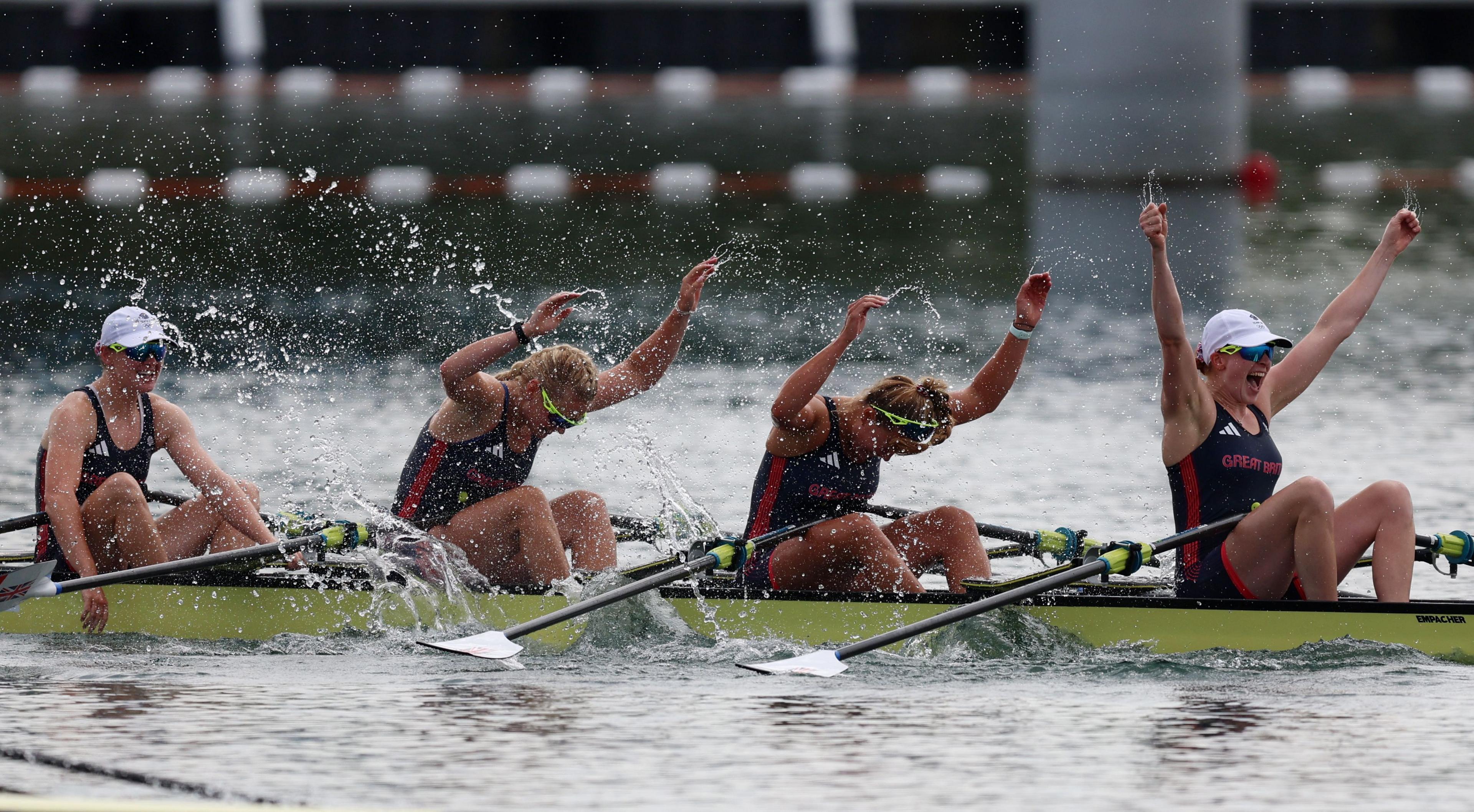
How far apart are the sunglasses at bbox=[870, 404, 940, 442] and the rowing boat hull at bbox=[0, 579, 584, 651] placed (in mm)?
1461

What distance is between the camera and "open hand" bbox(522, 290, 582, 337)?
27.3ft

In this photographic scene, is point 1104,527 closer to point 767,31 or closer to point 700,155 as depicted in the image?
point 700,155

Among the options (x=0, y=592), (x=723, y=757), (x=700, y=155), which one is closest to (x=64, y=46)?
(x=700, y=155)

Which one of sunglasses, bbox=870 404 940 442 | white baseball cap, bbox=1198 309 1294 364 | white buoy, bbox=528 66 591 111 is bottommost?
sunglasses, bbox=870 404 940 442

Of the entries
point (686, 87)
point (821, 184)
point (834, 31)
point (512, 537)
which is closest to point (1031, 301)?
point (512, 537)

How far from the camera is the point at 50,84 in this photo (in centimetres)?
3653

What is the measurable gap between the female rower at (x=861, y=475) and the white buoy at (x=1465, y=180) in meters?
18.6

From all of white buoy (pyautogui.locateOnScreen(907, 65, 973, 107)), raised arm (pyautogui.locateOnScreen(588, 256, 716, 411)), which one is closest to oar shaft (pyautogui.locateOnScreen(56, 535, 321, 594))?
raised arm (pyautogui.locateOnScreen(588, 256, 716, 411))

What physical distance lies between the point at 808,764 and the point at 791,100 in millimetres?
31133

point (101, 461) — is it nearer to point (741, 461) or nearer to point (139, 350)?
point (139, 350)

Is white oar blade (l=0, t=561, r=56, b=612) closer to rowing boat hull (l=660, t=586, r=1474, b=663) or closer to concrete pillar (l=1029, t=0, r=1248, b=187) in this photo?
rowing boat hull (l=660, t=586, r=1474, b=663)

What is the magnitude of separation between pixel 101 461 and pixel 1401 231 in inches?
206

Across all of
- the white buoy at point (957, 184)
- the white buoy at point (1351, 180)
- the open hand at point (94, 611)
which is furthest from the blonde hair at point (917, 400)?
the white buoy at point (1351, 180)

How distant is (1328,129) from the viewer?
3256 centimetres
